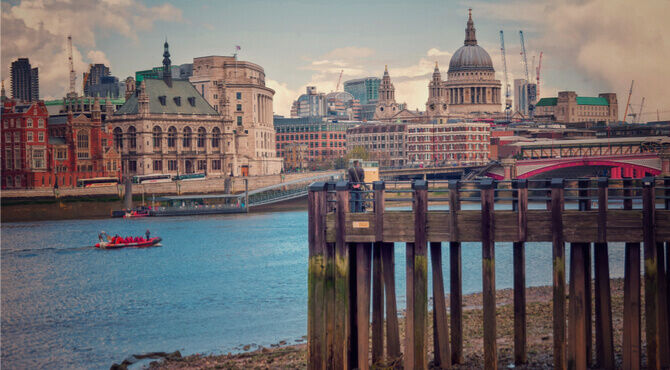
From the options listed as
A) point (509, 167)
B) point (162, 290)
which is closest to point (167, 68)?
point (509, 167)

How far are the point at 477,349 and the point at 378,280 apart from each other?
7.59 meters

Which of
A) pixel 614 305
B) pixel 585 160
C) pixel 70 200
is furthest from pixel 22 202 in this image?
pixel 614 305

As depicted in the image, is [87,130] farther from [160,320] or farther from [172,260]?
[160,320]

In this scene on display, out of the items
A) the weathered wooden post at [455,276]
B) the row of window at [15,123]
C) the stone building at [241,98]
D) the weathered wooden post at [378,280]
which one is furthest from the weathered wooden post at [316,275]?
the stone building at [241,98]

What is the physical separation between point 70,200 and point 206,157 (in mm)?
43295

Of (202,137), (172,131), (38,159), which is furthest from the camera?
(202,137)

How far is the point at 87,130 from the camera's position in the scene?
5935 inches

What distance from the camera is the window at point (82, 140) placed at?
5817 inches

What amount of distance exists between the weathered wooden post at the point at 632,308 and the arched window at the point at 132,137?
146 metres

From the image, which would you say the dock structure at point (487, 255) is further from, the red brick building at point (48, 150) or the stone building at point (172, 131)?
the stone building at point (172, 131)

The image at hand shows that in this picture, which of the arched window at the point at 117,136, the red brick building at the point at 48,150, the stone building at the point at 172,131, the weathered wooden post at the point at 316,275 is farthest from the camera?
the arched window at the point at 117,136

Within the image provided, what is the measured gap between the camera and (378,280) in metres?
25.1

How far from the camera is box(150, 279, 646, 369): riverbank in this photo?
91.8 feet

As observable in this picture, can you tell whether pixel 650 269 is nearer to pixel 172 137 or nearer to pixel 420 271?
pixel 420 271
